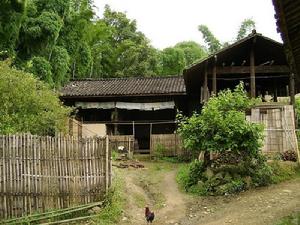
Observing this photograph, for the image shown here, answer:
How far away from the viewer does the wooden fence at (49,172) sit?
11.4m

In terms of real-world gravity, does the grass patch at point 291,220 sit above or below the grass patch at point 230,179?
below

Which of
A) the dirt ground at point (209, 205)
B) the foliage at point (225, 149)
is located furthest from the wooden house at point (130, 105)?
the dirt ground at point (209, 205)

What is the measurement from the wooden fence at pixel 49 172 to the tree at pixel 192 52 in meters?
36.7

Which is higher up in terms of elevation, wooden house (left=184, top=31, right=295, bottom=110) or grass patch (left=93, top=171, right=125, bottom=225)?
wooden house (left=184, top=31, right=295, bottom=110)

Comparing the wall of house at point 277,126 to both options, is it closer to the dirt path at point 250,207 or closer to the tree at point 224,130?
the tree at point 224,130

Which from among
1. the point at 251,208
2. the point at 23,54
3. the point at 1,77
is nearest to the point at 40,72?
the point at 23,54

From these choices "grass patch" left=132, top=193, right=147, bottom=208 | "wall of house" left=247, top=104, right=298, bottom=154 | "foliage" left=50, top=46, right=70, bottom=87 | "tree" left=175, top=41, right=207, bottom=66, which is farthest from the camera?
"tree" left=175, top=41, right=207, bottom=66


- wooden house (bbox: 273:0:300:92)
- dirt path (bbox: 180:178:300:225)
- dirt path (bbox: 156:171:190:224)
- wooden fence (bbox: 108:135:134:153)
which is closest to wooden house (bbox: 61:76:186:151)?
wooden fence (bbox: 108:135:134:153)

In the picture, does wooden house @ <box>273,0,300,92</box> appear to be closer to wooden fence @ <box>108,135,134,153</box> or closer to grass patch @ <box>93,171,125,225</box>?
grass patch @ <box>93,171,125,225</box>

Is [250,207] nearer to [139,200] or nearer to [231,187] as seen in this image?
[231,187]

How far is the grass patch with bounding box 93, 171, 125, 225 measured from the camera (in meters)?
11.3

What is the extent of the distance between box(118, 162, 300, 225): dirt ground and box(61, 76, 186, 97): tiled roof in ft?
32.4

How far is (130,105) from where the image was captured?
1008 inches

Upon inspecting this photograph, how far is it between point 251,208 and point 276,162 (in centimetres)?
405
